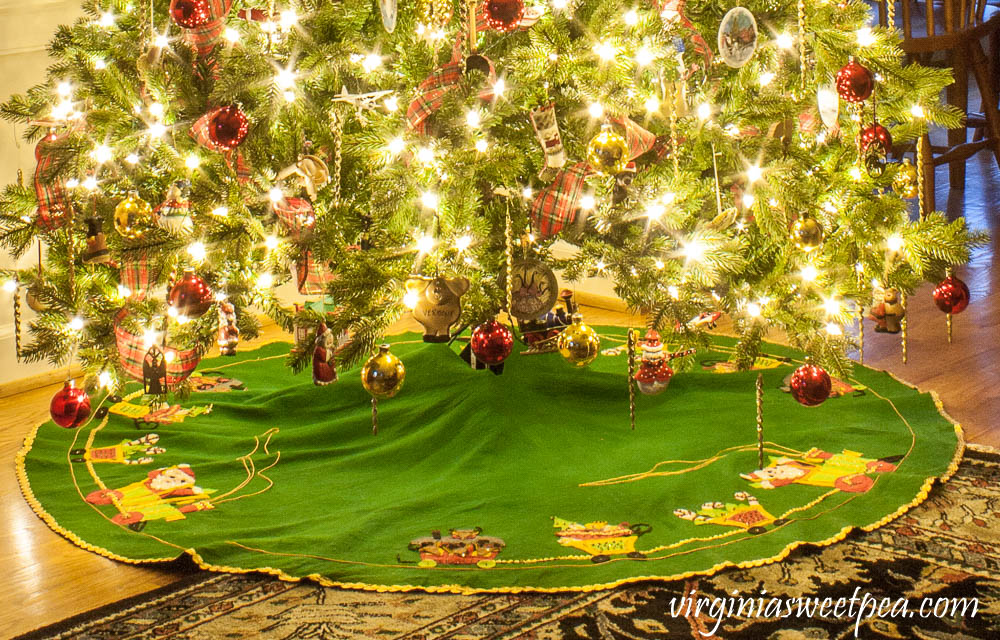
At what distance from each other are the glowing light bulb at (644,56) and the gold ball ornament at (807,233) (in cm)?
38

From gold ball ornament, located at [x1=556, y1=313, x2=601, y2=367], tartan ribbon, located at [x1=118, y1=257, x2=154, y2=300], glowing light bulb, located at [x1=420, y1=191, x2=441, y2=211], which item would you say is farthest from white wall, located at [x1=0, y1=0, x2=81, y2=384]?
gold ball ornament, located at [x1=556, y1=313, x2=601, y2=367]

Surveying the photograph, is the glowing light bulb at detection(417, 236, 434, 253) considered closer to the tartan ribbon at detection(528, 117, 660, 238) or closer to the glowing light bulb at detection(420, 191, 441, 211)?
the glowing light bulb at detection(420, 191, 441, 211)

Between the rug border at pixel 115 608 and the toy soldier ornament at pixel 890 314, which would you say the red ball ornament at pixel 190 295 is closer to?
the rug border at pixel 115 608

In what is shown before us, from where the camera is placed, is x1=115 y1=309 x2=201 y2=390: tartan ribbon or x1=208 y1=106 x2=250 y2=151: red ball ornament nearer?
x1=208 y1=106 x2=250 y2=151: red ball ornament

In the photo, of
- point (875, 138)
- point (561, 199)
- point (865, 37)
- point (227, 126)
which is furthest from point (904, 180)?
point (227, 126)

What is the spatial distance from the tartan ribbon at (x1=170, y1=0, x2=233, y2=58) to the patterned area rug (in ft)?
3.06

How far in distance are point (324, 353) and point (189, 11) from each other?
0.60 meters

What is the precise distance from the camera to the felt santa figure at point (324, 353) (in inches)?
70.9

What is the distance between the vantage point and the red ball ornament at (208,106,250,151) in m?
1.67

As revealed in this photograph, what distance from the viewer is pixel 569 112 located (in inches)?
73.4

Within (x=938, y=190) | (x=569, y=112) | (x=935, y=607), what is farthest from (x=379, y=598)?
(x=938, y=190)

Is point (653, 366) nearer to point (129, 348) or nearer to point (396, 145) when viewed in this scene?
point (396, 145)

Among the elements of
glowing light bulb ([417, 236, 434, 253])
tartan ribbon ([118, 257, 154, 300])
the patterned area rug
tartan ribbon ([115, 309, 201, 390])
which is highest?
glowing light bulb ([417, 236, 434, 253])

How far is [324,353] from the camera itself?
1.80 meters
